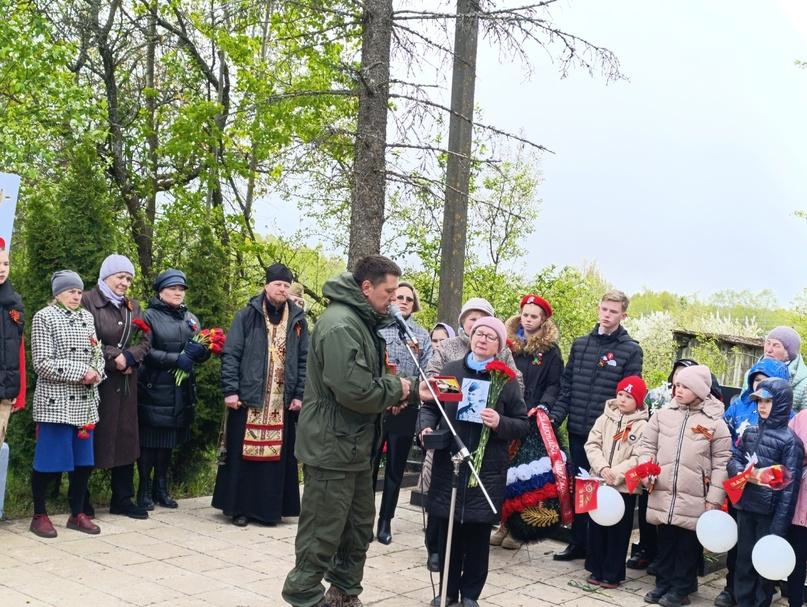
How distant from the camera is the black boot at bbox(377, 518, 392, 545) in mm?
6988

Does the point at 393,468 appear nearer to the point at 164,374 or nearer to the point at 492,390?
the point at 492,390

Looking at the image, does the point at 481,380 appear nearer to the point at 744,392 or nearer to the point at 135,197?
the point at 744,392

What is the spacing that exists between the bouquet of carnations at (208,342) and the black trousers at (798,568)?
175 inches

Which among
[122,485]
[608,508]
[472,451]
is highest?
[472,451]

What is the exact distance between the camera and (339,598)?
5168mm

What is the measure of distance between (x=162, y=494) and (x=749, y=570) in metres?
4.66

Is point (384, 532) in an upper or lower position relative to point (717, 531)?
lower

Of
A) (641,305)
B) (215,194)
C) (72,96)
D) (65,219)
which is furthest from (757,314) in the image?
(65,219)

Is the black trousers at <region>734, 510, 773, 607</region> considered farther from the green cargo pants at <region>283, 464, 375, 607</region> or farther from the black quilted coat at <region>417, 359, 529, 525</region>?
the green cargo pants at <region>283, 464, 375, 607</region>

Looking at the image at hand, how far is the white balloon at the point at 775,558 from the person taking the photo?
17.7 ft

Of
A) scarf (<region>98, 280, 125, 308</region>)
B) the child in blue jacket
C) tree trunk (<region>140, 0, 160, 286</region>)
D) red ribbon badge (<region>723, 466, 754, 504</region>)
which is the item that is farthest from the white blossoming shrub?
scarf (<region>98, 280, 125, 308</region>)

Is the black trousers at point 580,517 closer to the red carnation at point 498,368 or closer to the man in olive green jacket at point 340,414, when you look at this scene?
the red carnation at point 498,368

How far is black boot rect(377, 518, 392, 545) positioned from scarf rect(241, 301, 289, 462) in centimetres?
103

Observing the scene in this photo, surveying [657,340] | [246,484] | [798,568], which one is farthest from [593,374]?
[657,340]
